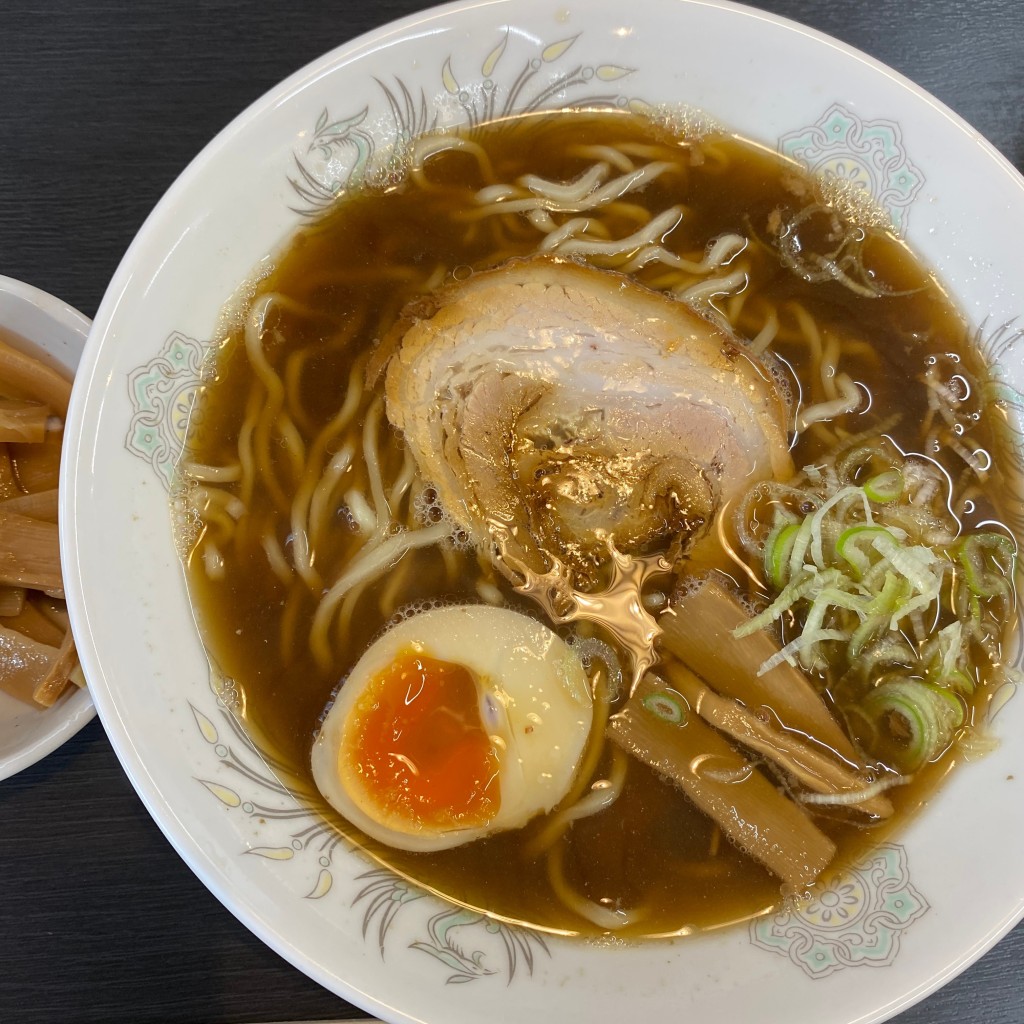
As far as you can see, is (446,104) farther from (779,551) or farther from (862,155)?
(779,551)

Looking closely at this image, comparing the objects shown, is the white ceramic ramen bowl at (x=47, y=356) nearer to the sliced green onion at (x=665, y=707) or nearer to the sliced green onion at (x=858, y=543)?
the sliced green onion at (x=665, y=707)

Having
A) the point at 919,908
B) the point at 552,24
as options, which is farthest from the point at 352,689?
the point at 552,24

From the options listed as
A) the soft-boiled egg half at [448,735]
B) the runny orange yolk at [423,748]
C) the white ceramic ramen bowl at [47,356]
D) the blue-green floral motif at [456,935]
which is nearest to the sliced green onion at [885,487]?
the soft-boiled egg half at [448,735]

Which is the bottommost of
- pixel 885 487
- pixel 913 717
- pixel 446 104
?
pixel 913 717

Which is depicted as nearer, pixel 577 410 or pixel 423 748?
pixel 423 748

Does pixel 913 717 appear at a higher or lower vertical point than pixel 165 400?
lower

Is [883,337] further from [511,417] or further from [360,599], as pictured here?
[360,599]

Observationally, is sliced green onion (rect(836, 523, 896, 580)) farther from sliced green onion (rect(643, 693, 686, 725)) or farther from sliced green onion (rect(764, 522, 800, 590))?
sliced green onion (rect(643, 693, 686, 725))

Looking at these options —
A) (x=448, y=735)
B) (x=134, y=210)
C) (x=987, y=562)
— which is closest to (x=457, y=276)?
(x=134, y=210)
